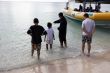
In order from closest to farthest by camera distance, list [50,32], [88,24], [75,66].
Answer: [75,66], [88,24], [50,32]

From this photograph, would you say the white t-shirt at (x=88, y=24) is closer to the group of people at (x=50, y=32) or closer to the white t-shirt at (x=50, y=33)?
the group of people at (x=50, y=32)

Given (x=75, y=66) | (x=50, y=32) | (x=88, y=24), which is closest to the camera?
(x=75, y=66)

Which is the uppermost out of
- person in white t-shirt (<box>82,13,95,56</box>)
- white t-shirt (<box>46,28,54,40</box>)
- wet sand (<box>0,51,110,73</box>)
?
person in white t-shirt (<box>82,13,95,56</box>)

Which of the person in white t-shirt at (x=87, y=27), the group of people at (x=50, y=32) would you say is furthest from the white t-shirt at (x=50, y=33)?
the person in white t-shirt at (x=87, y=27)

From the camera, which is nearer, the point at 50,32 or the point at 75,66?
the point at 75,66

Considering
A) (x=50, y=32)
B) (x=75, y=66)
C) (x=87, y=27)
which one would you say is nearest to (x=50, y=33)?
(x=50, y=32)

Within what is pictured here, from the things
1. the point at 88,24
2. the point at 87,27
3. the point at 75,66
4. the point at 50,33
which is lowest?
the point at 75,66

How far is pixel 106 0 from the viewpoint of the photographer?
24.1 m

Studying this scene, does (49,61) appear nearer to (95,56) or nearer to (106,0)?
(95,56)

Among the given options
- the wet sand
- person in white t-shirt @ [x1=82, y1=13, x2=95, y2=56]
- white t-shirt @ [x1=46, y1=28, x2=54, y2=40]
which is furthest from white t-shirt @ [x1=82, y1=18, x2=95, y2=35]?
white t-shirt @ [x1=46, y1=28, x2=54, y2=40]

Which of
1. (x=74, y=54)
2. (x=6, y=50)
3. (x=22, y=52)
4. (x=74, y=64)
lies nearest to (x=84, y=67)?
(x=74, y=64)

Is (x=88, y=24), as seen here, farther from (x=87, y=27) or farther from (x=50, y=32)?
(x=50, y=32)

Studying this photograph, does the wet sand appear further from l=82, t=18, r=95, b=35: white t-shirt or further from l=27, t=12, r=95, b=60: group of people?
l=82, t=18, r=95, b=35: white t-shirt

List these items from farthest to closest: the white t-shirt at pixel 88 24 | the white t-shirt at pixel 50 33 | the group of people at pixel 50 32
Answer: the white t-shirt at pixel 50 33, the white t-shirt at pixel 88 24, the group of people at pixel 50 32
